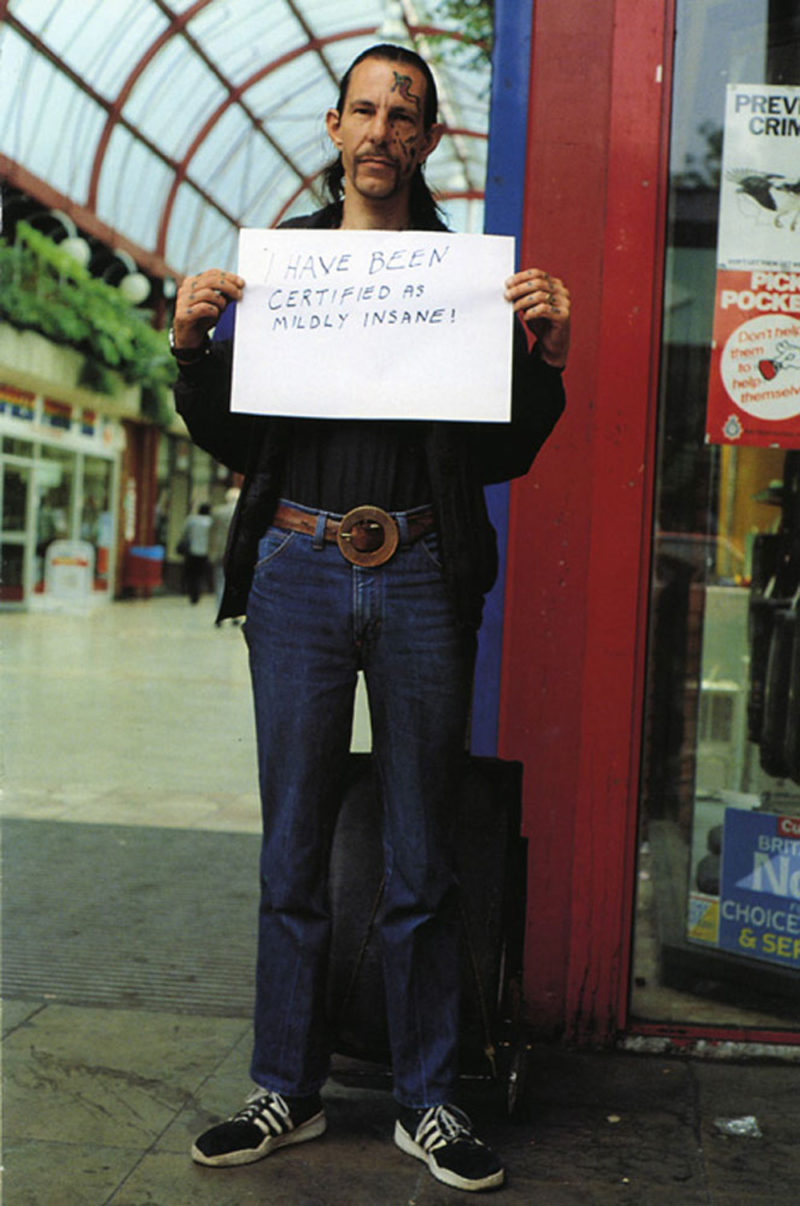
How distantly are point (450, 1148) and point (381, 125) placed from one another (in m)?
1.85

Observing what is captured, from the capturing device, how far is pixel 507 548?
2996 millimetres

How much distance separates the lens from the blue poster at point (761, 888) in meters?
3.21

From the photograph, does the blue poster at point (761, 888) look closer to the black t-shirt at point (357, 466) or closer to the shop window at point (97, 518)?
the black t-shirt at point (357, 466)

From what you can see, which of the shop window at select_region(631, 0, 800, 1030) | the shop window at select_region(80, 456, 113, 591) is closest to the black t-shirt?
the shop window at select_region(631, 0, 800, 1030)

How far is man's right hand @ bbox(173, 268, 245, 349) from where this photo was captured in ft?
7.36

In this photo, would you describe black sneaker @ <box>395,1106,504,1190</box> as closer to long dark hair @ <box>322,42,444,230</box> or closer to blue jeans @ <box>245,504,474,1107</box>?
blue jeans @ <box>245,504,474,1107</box>

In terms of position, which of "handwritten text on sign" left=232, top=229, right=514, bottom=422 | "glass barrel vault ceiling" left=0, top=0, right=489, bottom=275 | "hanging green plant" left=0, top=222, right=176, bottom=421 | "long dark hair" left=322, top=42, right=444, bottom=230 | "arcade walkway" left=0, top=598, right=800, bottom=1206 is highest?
"glass barrel vault ceiling" left=0, top=0, right=489, bottom=275

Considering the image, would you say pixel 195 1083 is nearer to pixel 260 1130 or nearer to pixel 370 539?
pixel 260 1130

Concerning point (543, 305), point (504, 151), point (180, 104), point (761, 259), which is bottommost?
point (543, 305)

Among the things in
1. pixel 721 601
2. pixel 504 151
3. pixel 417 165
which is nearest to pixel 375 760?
pixel 417 165

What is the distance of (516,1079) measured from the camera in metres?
2.52

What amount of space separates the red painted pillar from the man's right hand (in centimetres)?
90

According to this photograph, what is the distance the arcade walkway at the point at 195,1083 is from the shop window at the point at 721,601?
0.38 meters

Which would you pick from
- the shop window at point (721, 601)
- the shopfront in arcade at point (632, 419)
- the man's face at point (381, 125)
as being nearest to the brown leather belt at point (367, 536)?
the man's face at point (381, 125)
